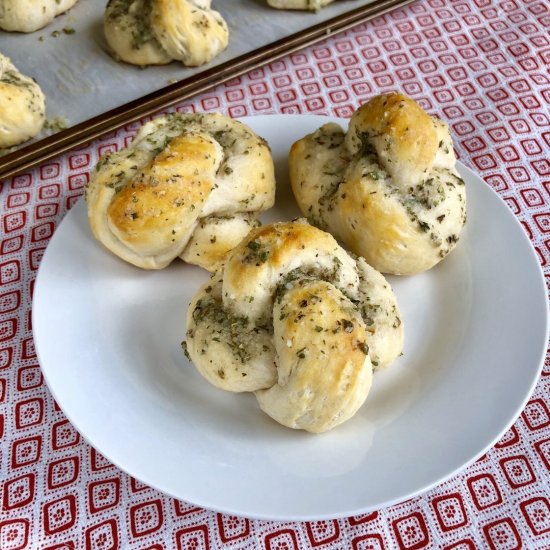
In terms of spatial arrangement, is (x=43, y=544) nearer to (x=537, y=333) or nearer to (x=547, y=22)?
(x=537, y=333)

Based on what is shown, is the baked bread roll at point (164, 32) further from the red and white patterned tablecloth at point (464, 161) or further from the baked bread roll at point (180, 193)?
the baked bread roll at point (180, 193)

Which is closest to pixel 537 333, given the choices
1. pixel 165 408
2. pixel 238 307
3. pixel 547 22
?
pixel 238 307

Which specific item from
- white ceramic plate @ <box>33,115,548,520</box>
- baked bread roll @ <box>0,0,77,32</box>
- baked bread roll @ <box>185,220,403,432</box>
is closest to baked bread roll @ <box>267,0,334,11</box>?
baked bread roll @ <box>0,0,77,32</box>

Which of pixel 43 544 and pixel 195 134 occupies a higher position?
pixel 195 134

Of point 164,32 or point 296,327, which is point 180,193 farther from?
point 164,32

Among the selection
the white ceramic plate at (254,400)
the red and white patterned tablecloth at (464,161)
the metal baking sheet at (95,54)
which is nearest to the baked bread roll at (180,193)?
the white ceramic plate at (254,400)

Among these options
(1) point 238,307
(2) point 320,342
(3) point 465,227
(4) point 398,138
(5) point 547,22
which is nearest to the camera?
(2) point 320,342

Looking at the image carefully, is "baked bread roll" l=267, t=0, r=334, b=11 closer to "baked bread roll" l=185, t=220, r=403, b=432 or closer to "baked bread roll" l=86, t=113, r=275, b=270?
"baked bread roll" l=86, t=113, r=275, b=270
